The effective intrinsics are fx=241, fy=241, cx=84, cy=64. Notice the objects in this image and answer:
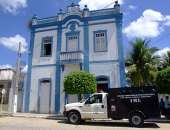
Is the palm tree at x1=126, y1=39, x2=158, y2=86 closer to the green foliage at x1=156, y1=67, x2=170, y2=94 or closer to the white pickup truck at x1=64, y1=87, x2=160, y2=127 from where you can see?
the green foliage at x1=156, y1=67, x2=170, y2=94

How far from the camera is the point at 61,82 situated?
2338cm

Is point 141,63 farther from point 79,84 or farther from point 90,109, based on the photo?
point 90,109

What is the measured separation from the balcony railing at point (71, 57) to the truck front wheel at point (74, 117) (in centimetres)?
A: 775

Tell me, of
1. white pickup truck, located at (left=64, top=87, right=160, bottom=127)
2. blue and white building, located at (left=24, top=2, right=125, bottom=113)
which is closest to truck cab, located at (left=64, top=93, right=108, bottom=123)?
white pickup truck, located at (left=64, top=87, right=160, bottom=127)

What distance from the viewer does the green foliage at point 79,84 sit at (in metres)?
19.7

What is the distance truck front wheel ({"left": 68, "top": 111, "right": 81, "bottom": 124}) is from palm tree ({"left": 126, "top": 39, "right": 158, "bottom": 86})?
10.3 m

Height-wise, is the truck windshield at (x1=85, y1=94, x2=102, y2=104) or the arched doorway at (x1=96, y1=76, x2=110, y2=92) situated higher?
the arched doorway at (x1=96, y1=76, x2=110, y2=92)

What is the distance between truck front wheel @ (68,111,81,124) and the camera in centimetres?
1554

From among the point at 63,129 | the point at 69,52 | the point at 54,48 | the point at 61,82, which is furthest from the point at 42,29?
the point at 63,129

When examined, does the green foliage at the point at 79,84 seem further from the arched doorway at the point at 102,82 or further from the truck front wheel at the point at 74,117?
the truck front wheel at the point at 74,117

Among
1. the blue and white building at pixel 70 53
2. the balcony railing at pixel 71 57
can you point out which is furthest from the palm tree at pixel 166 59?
the balcony railing at pixel 71 57

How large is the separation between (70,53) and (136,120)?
419 inches

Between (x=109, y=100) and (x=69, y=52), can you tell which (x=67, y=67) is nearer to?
(x=69, y=52)

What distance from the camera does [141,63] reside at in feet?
80.5
